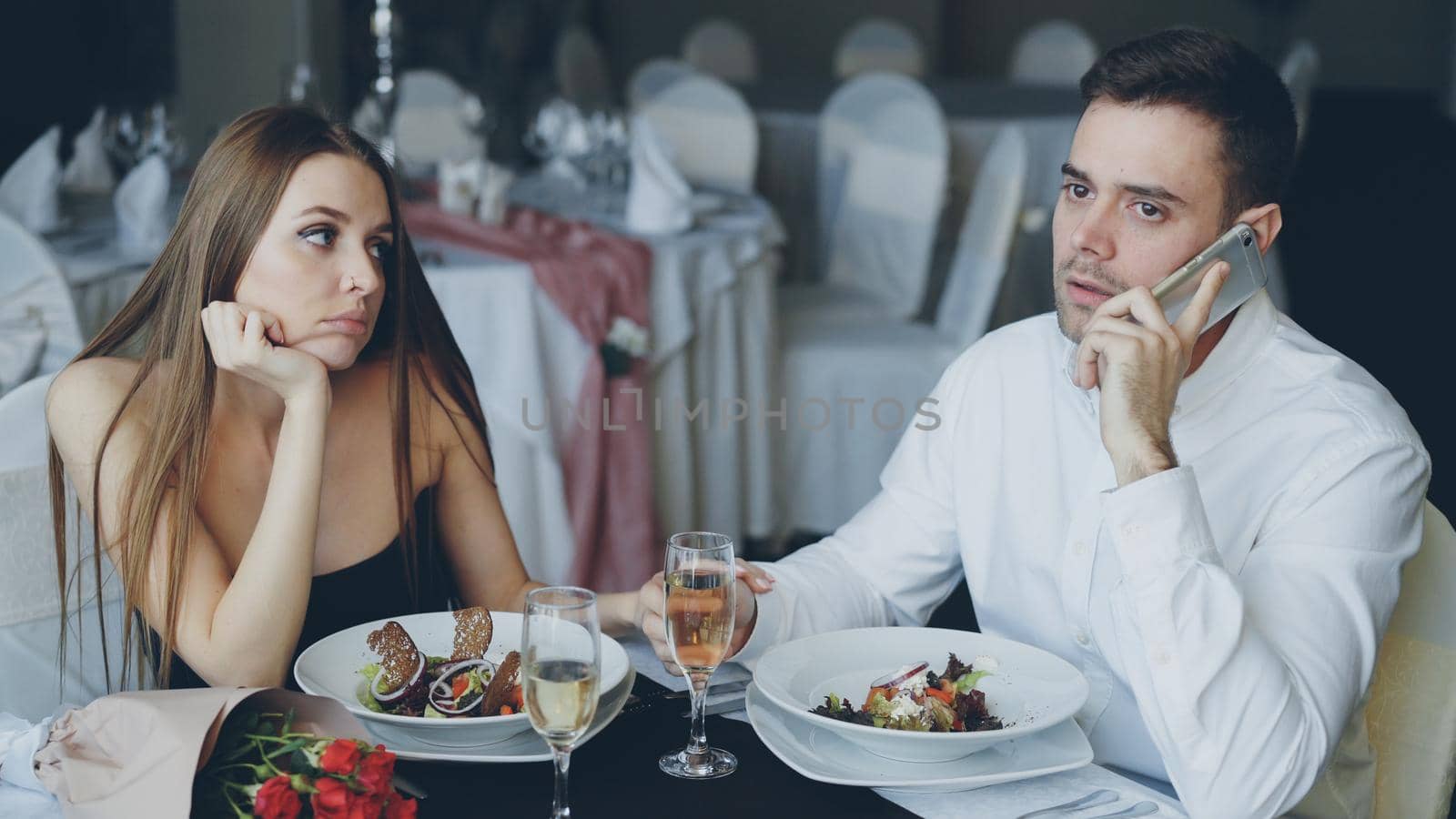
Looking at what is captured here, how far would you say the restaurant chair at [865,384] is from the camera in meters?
3.99

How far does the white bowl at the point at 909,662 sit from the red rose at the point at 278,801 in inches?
18.1

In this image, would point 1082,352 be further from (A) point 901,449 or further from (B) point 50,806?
(B) point 50,806

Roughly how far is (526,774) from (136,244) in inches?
96.4

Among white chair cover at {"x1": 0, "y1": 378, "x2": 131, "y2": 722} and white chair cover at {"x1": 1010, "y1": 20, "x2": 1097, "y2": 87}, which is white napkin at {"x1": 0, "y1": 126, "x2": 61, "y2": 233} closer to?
white chair cover at {"x1": 0, "y1": 378, "x2": 131, "y2": 722}

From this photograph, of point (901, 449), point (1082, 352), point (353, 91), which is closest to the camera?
point (1082, 352)

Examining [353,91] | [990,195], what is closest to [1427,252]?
[990,195]

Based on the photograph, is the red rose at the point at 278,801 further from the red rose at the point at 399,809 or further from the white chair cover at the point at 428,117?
the white chair cover at the point at 428,117

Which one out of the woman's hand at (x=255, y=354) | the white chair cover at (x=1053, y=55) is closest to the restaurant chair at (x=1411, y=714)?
the woman's hand at (x=255, y=354)

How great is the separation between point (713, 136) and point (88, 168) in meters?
1.94

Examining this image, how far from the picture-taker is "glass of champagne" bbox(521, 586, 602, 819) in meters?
1.10

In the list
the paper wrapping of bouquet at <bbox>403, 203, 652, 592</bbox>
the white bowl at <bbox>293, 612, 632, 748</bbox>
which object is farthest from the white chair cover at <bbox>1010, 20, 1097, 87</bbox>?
the white bowl at <bbox>293, 612, 632, 748</bbox>

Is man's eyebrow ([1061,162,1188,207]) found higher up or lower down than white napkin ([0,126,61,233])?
higher up

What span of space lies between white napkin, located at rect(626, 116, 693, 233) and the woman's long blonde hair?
75.8 inches

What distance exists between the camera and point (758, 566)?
1738 millimetres
